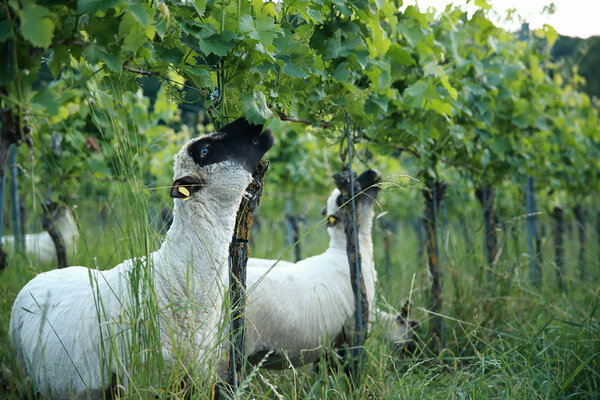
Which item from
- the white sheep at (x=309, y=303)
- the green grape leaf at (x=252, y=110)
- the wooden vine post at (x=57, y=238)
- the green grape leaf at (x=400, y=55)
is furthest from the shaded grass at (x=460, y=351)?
the green grape leaf at (x=400, y=55)

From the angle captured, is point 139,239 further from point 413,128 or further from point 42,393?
point 413,128

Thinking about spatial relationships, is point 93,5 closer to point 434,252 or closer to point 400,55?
point 400,55

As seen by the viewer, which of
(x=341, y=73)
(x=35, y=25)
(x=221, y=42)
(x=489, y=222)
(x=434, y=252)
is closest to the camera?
(x=35, y=25)

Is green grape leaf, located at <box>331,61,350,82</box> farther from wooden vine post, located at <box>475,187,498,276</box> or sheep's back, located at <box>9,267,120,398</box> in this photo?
wooden vine post, located at <box>475,187,498,276</box>

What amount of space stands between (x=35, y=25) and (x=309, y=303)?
2.23 meters

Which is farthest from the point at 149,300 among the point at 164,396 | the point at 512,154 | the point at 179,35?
the point at 512,154

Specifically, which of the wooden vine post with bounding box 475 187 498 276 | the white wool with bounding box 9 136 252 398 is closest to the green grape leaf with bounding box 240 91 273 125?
the white wool with bounding box 9 136 252 398

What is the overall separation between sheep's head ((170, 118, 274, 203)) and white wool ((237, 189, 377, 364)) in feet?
2.66

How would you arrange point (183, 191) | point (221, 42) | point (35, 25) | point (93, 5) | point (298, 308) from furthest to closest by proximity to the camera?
point (298, 308), point (183, 191), point (221, 42), point (93, 5), point (35, 25)

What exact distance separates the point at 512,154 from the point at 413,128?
2.15m

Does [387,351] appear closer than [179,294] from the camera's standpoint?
No

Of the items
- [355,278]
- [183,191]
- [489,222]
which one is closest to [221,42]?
[183,191]

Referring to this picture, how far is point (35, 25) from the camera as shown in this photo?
1093 mm

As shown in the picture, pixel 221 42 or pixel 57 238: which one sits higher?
pixel 221 42
